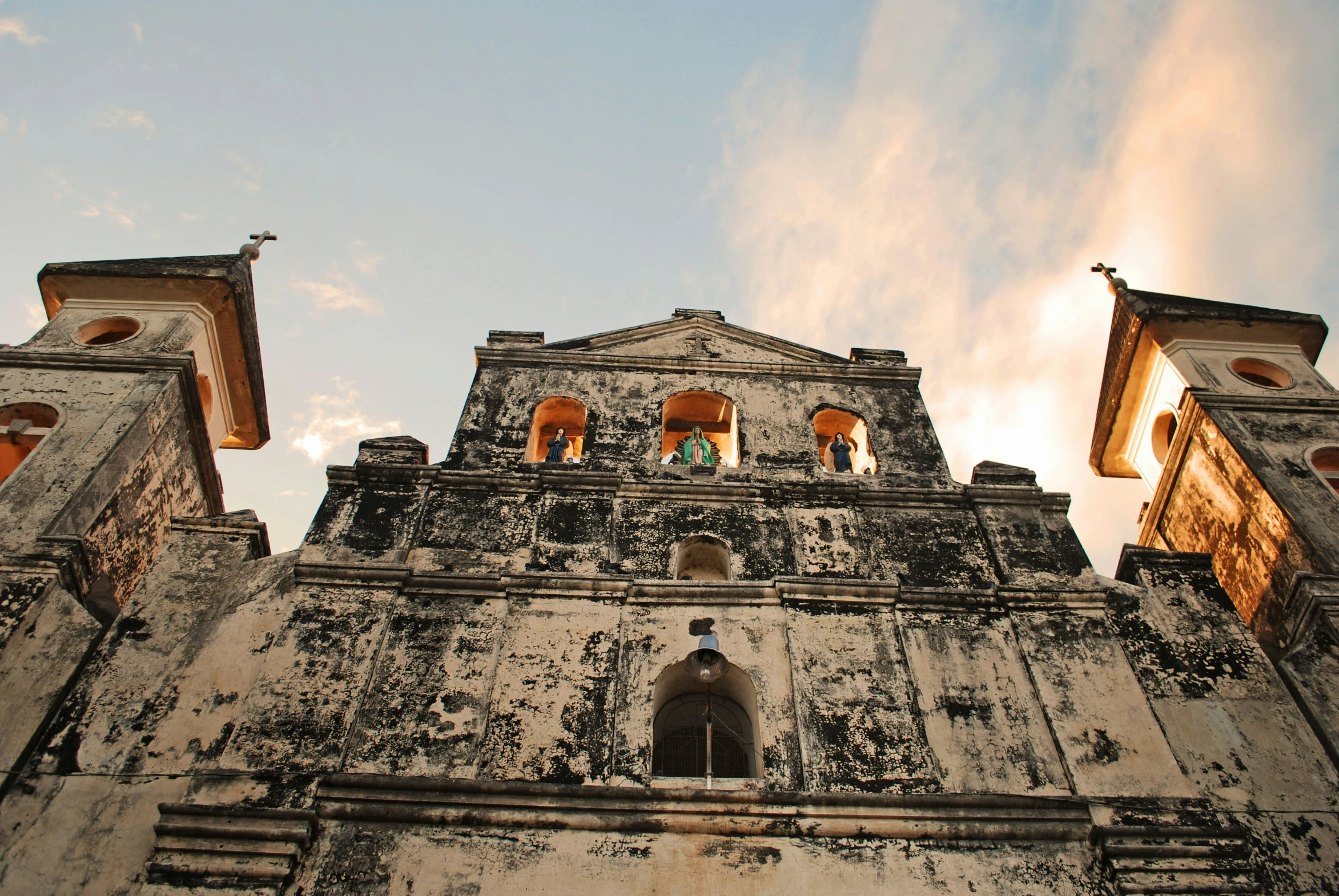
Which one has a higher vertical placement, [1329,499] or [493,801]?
[1329,499]

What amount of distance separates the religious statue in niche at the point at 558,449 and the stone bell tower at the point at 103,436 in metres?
4.36

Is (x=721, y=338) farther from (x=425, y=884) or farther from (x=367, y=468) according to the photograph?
(x=425, y=884)

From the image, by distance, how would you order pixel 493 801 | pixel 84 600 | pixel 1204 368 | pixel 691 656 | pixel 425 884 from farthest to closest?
pixel 1204 368 < pixel 84 600 < pixel 691 656 < pixel 493 801 < pixel 425 884

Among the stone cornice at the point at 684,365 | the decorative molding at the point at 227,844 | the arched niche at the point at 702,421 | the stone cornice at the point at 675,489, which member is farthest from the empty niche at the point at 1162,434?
the decorative molding at the point at 227,844

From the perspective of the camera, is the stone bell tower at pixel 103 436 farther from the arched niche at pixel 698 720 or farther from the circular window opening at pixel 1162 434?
the circular window opening at pixel 1162 434

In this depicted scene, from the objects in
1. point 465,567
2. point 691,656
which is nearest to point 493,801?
point 691,656

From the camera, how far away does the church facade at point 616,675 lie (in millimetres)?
7660

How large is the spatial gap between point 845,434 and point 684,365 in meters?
2.43

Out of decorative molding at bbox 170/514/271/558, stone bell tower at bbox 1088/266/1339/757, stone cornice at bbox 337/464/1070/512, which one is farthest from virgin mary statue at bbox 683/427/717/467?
A: stone bell tower at bbox 1088/266/1339/757

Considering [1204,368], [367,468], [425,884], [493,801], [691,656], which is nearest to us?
[425,884]

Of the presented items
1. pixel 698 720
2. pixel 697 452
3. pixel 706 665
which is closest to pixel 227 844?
pixel 706 665

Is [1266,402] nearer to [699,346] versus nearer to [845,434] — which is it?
[845,434]

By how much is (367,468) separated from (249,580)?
1.80m

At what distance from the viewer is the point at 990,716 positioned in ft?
29.2
